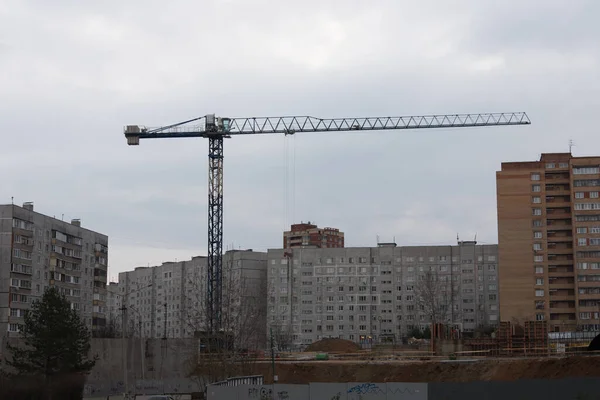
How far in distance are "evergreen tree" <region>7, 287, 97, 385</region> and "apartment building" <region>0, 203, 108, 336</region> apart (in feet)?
108

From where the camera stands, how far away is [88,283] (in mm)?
117625

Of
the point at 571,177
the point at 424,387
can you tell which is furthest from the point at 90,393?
the point at 571,177

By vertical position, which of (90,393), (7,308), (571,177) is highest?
(571,177)

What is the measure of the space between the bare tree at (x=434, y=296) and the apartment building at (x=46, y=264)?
5755 centimetres

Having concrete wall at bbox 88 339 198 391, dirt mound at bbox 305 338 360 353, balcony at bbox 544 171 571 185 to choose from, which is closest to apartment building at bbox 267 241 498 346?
balcony at bbox 544 171 571 185

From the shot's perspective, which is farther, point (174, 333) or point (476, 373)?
point (174, 333)

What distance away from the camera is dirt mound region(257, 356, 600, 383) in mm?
52375

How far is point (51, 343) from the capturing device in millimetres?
57531

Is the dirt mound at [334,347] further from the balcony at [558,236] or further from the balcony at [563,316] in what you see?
the balcony at [558,236]

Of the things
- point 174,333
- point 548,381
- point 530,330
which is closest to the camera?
point 548,381

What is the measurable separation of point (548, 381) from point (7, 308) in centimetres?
7037

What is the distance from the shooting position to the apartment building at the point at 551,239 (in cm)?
12262

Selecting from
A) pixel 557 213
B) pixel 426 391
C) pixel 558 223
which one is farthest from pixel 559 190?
pixel 426 391

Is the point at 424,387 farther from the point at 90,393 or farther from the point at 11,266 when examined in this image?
the point at 11,266
